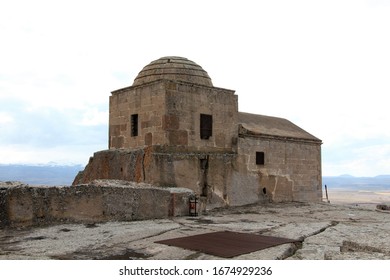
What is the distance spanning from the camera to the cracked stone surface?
6.59 m

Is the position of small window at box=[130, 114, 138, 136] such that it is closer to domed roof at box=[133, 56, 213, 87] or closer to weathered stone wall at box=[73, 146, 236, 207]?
weathered stone wall at box=[73, 146, 236, 207]

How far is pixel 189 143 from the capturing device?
14398mm

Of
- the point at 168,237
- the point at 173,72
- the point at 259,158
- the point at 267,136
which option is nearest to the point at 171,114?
the point at 173,72

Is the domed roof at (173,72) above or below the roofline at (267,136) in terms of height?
above

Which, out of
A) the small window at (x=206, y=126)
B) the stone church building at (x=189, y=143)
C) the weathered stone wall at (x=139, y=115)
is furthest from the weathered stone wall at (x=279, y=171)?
the weathered stone wall at (x=139, y=115)

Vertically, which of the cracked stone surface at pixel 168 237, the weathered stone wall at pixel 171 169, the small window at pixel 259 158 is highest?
the small window at pixel 259 158

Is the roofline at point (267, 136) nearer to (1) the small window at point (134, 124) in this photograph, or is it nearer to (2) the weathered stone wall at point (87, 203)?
(1) the small window at point (134, 124)

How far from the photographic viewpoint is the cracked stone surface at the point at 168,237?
6586mm

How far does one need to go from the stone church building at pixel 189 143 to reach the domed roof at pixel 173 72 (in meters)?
0.01

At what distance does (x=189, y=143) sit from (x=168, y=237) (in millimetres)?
6557

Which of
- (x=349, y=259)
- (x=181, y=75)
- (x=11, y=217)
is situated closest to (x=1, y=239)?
(x=11, y=217)

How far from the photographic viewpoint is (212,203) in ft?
48.2

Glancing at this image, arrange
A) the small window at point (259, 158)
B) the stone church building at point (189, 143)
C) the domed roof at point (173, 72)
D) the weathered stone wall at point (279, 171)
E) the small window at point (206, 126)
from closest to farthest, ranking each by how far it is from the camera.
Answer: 1. the stone church building at point (189, 143)
2. the small window at point (206, 126)
3. the domed roof at point (173, 72)
4. the weathered stone wall at point (279, 171)
5. the small window at point (259, 158)

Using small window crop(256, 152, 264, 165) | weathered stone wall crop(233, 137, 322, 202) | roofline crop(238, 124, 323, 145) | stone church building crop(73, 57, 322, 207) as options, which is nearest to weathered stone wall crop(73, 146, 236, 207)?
stone church building crop(73, 57, 322, 207)
